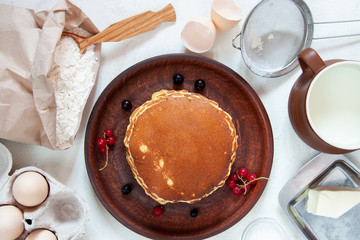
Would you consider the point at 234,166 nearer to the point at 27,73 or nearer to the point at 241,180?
the point at 241,180

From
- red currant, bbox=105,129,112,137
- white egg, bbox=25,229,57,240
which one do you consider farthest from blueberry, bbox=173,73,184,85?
white egg, bbox=25,229,57,240

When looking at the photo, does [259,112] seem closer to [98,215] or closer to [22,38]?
[98,215]

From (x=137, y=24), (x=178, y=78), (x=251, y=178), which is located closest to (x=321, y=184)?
(x=251, y=178)

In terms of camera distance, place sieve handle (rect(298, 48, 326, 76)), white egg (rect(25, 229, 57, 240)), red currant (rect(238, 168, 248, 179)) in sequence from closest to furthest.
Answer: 1. sieve handle (rect(298, 48, 326, 76))
2. white egg (rect(25, 229, 57, 240))
3. red currant (rect(238, 168, 248, 179))

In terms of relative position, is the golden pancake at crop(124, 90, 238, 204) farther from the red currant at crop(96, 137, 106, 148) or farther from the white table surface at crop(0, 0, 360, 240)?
the white table surface at crop(0, 0, 360, 240)

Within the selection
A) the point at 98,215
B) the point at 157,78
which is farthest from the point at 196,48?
the point at 98,215
